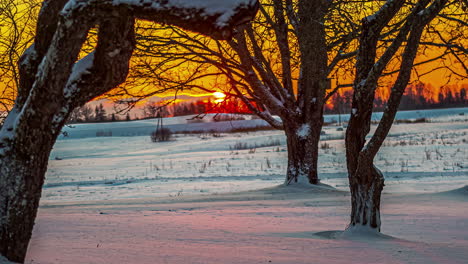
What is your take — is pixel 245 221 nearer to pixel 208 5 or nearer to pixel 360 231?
pixel 360 231

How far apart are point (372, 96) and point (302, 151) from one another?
6.73 meters

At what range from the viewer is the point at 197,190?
1365cm

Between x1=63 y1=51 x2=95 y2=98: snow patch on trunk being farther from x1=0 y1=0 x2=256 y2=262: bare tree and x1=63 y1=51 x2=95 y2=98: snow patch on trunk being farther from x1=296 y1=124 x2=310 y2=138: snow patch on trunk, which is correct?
x1=296 y1=124 x2=310 y2=138: snow patch on trunk

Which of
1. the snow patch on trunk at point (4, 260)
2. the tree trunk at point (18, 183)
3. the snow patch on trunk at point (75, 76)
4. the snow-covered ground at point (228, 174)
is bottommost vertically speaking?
the snow-covered ground at point (228, 174)

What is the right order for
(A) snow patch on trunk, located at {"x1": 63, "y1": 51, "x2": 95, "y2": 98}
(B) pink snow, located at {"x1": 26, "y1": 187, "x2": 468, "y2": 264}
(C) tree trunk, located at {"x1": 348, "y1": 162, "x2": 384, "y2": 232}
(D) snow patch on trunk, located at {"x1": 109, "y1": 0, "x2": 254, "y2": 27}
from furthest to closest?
(C) tree trunk, located at {"x1": 348, "y1": 162, "x2": 384, "y2": 232} → (B) pink snow, located at {"x1": 26, "y1": 187, "x2": 468, "y2": 264} → (A) snow patch on trunk, located at {"x1": 63, "y1": 51, "x2": 95, "y2": 98} → (D) snow patch on trunk, located at {"x1": 109, "y1": 0, "x2": 254, "y2": 27}

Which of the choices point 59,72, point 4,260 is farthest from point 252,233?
point 59,72

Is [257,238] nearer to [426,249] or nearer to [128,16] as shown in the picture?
[426,249]

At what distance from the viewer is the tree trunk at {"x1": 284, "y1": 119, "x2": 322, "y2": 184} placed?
40.8ft

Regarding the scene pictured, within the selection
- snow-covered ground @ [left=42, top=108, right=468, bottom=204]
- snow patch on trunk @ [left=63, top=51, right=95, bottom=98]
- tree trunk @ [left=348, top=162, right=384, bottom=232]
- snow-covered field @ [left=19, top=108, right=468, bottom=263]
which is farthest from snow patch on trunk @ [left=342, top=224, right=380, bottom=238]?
snow-covered ground @ [left=42, top=108, right=468, bottom=204]

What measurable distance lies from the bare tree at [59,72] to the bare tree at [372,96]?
2853mm

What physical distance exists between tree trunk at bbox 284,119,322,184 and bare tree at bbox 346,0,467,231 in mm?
6308

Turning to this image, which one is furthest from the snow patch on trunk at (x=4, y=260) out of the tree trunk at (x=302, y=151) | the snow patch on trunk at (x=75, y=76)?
the tree trunk at (x=302, y=151)

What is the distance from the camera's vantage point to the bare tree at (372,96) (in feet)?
18.4

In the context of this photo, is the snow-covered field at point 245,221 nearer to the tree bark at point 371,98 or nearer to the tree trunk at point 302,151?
the tree bark at point 371,98
